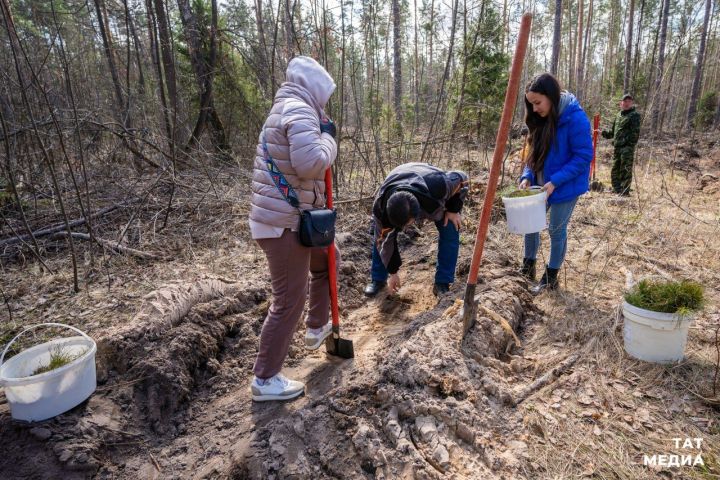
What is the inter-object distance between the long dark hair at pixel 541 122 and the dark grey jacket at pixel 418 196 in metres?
0.63

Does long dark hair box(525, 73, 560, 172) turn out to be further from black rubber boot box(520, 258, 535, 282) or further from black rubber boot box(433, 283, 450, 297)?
black rubber boot box(433, 283, 450, 297)

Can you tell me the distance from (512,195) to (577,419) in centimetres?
168

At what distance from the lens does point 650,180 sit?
28.0 ft

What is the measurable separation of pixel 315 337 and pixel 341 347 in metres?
0.20

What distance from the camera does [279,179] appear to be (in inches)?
85.7

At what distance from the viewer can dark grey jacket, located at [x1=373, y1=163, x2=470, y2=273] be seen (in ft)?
10.6

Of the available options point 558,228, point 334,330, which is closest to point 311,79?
point 334,330

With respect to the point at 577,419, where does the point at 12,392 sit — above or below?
above

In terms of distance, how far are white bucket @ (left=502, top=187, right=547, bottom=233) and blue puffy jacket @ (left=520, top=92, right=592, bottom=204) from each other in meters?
0.30

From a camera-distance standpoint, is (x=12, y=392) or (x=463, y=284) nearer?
(x=12, y=392)

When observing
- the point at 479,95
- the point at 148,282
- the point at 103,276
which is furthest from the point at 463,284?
the point at 479,95

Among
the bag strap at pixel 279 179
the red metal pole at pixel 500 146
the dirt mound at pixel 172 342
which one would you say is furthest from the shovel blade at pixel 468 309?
the dirt mound at pixel 172 342

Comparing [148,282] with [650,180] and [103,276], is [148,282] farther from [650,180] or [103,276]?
[650,180]

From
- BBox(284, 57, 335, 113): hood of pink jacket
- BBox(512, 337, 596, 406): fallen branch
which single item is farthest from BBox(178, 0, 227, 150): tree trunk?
BBox(512, 337, 596, 406): fallen branch
